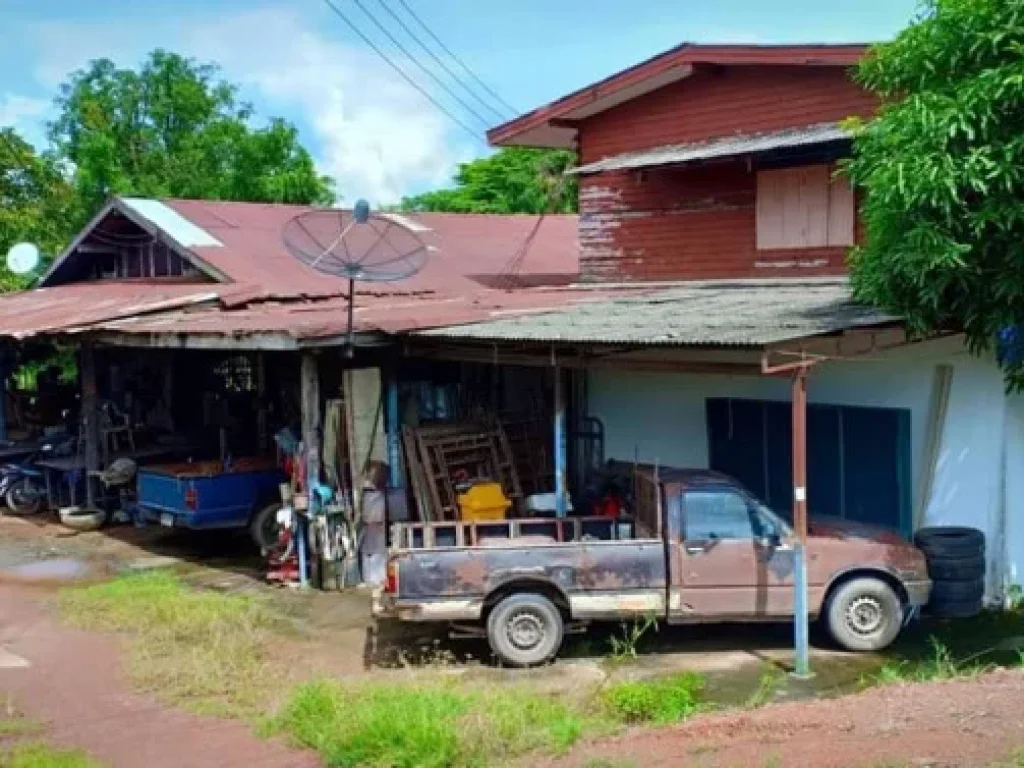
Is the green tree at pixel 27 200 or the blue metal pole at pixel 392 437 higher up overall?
the green tree at pixel 27 200

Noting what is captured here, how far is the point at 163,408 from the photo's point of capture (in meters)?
20.6

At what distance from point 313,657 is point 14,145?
22.1 metres

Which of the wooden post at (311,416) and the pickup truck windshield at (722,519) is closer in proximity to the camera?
the pickup truck windshield at (722,519)

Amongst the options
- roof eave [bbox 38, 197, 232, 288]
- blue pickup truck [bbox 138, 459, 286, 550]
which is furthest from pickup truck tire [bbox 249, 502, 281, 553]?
roof eave [bbox 38, 197, 232, 288]

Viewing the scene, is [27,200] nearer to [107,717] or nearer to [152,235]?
[152,235]

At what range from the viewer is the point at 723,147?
14.4 metres

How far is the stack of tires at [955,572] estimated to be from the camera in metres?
10.6

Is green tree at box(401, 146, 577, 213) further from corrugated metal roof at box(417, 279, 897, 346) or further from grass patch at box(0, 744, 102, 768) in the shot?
grass patch at box(0, 744, 102, 768)

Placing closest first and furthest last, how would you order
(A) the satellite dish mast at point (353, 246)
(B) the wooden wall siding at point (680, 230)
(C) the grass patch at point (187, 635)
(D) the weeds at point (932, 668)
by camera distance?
(D) the weeds at point (932, 668)
(C) the grass patch at point (187, 635)
(A) the satellite dish mast at point (353, 246)
(B) the wooden wall siding at point (680, 230)

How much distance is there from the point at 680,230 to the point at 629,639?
6.97 m

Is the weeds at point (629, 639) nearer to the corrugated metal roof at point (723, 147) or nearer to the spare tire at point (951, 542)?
the spare tire at point (951, 542)

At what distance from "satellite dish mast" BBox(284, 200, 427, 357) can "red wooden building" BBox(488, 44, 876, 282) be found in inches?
115

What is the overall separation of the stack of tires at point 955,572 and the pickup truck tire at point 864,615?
3.06 feet

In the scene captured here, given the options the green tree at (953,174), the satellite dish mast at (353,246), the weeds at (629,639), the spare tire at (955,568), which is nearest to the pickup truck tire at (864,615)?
the spare tire at (955,568)
